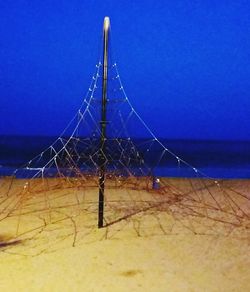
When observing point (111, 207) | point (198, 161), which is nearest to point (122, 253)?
point (111, 207)

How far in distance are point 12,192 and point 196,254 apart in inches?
287

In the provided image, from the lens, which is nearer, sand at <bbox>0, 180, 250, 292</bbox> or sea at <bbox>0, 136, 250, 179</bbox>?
sand at <bbox>0, 180, 250, 292</bbox>

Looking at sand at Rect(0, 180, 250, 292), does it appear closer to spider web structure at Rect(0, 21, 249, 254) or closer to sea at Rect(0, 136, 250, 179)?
spider web structure at Rect(0, 21, 249, 254)

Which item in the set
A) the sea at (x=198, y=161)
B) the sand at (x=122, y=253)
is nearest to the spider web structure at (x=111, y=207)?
the sand at (x=122, y=253)

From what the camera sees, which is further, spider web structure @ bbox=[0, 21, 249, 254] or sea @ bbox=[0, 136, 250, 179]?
sea @ bbox=[0, 136, 250, 179]

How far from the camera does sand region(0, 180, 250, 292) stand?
5.48 metres

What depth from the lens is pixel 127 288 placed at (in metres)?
5.29

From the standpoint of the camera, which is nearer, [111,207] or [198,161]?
[111,207]

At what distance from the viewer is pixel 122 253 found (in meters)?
6.70

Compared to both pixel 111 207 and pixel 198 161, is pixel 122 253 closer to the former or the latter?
pixel 111 207

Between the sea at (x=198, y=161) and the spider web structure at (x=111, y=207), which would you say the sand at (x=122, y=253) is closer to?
the spider web structure at (x=111, y=207)

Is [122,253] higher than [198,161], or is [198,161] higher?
[198,161]

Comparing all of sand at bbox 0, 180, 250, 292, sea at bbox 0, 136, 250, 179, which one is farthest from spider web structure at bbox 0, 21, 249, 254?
sea at bbox 0, 136, 250, 179

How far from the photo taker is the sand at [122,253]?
18.0 feet
